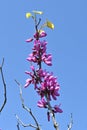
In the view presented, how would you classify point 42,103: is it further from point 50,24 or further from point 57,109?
point 50,24

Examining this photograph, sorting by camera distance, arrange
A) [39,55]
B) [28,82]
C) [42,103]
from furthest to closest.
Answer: [39,55] < [28,82] < [42,103]

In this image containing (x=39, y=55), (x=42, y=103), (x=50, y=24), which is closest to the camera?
(x=42, y=103)

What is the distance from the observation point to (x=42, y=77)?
4410 mm

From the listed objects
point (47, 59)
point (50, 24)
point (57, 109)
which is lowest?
point (57, 109)

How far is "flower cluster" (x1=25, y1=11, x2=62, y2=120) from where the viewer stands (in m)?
4.23

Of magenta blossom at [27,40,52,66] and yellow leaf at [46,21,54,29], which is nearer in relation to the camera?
magenta blossom at [27,40,52,66]

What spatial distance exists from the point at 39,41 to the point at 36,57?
24cm

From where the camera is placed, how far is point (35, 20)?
15.2ft

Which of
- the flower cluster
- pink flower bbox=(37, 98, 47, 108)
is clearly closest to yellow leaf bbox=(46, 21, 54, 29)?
the flower cluster

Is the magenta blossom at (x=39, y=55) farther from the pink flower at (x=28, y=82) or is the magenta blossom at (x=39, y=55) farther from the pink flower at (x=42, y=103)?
the pink flower at (x=42, y=103)

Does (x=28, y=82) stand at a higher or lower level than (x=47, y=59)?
lower

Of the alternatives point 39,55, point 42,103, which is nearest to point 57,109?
point 42,103

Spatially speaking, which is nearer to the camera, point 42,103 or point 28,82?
point 42,103

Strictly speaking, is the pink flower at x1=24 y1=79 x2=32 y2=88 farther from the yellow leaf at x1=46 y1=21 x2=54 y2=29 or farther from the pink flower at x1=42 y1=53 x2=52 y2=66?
Result: the yellow leaf at x1=46 y1=21 x2=54 y2=29
